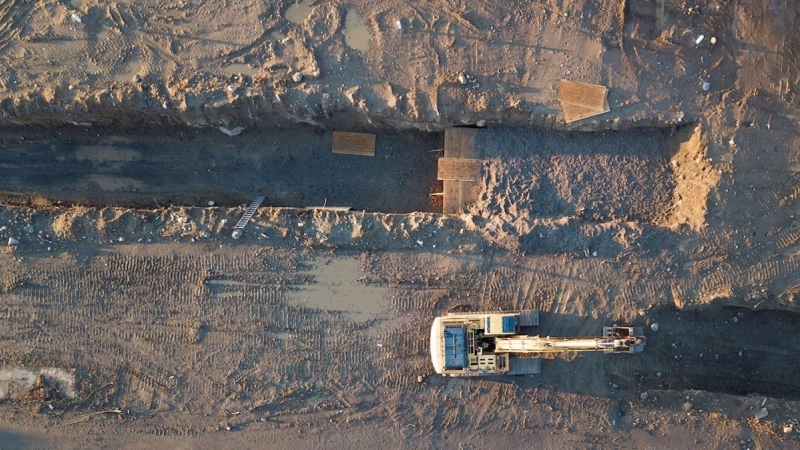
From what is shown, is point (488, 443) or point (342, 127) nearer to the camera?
point (488, 443)

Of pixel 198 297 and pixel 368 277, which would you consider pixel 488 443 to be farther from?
pixel 198 297

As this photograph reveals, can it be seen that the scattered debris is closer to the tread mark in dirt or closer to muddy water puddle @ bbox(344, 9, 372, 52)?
muddy water puddle @ bbox(344, 9, 372, 52)

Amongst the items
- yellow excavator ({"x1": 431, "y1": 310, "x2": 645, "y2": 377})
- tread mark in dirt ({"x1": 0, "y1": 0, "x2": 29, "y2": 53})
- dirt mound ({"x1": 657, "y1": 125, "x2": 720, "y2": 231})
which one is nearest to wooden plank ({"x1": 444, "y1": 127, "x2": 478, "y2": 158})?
yellow excavator ({"x1": 431, "y1": 310, "x2": 645, "y2": 377})

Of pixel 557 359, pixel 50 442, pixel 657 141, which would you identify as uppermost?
pixel 657 141

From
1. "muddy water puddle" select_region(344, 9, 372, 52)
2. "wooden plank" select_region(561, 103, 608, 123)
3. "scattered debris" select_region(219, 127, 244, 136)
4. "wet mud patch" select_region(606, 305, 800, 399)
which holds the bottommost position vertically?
"wet mud patch" select_region(606, 305, 800, 399)

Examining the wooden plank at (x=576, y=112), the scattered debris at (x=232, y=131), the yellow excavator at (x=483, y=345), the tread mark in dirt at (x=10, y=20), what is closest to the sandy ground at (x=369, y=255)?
the tread mark in dirt at (x=10, y=20)

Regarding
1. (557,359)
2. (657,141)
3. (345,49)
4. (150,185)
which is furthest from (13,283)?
(657,141)
